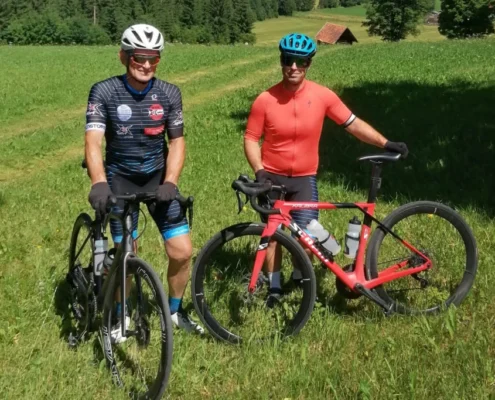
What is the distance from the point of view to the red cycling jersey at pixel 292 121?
4602 millimetres

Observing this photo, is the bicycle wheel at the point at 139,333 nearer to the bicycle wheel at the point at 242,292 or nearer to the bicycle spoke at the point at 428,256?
the bicycle wheel at the point at 242,292

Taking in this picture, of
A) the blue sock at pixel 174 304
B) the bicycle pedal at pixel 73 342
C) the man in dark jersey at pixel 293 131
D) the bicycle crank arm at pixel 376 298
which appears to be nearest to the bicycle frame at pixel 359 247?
the bicycle crank arm at pixel 376 298

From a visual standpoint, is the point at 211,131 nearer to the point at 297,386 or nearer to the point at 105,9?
the point at 297,386

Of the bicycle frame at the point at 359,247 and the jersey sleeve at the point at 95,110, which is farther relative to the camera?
the bicycle frame at the point at 359,247

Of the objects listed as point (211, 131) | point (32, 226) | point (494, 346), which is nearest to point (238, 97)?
point (211, 131)

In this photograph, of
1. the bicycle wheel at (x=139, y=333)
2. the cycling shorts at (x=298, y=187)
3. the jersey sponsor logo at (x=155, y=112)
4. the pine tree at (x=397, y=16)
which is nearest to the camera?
the bicycle wheel at (x=139, y=333)

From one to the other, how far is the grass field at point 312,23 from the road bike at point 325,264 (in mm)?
96030

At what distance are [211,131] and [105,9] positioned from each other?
10487 cm

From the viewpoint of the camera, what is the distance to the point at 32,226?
7398 millimetres

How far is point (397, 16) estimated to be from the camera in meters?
79.9

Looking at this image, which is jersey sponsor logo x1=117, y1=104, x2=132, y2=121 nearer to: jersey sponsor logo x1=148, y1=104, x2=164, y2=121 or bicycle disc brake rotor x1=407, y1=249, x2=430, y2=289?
jersey sponsor logo x1=148, y1=104, x2=164, y2=121

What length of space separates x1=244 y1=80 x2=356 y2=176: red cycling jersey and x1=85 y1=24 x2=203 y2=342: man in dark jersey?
2.46 feet

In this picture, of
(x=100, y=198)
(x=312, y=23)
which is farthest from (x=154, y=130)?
(x=312, y=23)

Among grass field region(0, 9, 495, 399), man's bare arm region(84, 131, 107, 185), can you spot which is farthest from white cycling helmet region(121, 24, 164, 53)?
grass field region(0, 9, 495, 399)
